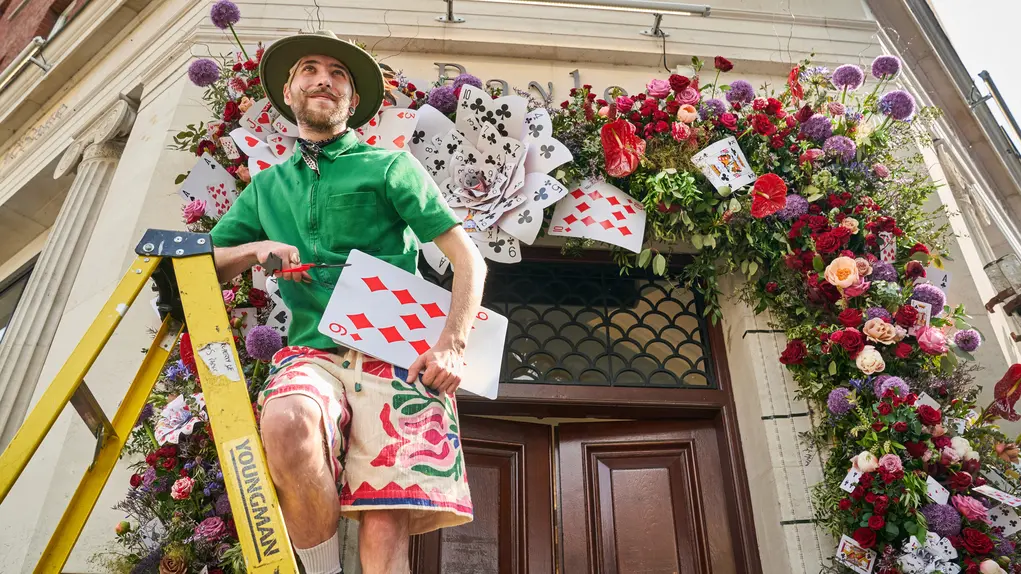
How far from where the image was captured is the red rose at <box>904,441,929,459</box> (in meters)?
2.96

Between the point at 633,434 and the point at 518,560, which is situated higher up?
the point at 633,434

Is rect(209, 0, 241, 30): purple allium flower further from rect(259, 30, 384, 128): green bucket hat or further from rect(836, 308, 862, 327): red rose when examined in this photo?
rect(836, 308, 862, 327): red rose

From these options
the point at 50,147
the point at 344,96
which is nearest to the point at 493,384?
the point at 344,96

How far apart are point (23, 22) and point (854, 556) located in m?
10.8

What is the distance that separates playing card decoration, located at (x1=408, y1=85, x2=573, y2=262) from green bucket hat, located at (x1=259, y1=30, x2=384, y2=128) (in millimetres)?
1127

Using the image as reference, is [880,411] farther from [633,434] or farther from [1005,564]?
[633,434]

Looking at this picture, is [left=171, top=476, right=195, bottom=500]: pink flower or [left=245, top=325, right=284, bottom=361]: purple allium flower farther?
[left=245, top=325, right=284, bottom=361]: purple allium flower

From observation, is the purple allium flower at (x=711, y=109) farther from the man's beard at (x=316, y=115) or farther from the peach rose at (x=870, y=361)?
the man's beard at (x=316, y=115)

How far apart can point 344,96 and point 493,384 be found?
102cm

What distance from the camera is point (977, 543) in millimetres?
2760

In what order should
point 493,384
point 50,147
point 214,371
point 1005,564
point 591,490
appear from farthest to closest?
point 50,147
point 591,490
point 1005,564
point 493,384
point 214,371

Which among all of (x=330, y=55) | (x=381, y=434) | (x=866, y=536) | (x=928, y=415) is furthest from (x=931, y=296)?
(x=330, y=55)

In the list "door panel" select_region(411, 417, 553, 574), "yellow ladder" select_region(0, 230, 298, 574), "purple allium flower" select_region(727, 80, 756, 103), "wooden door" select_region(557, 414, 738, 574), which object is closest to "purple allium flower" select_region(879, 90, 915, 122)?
"purple allium flower" select_region(727, 80, 756, 103)

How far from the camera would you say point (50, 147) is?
5.93 meters
